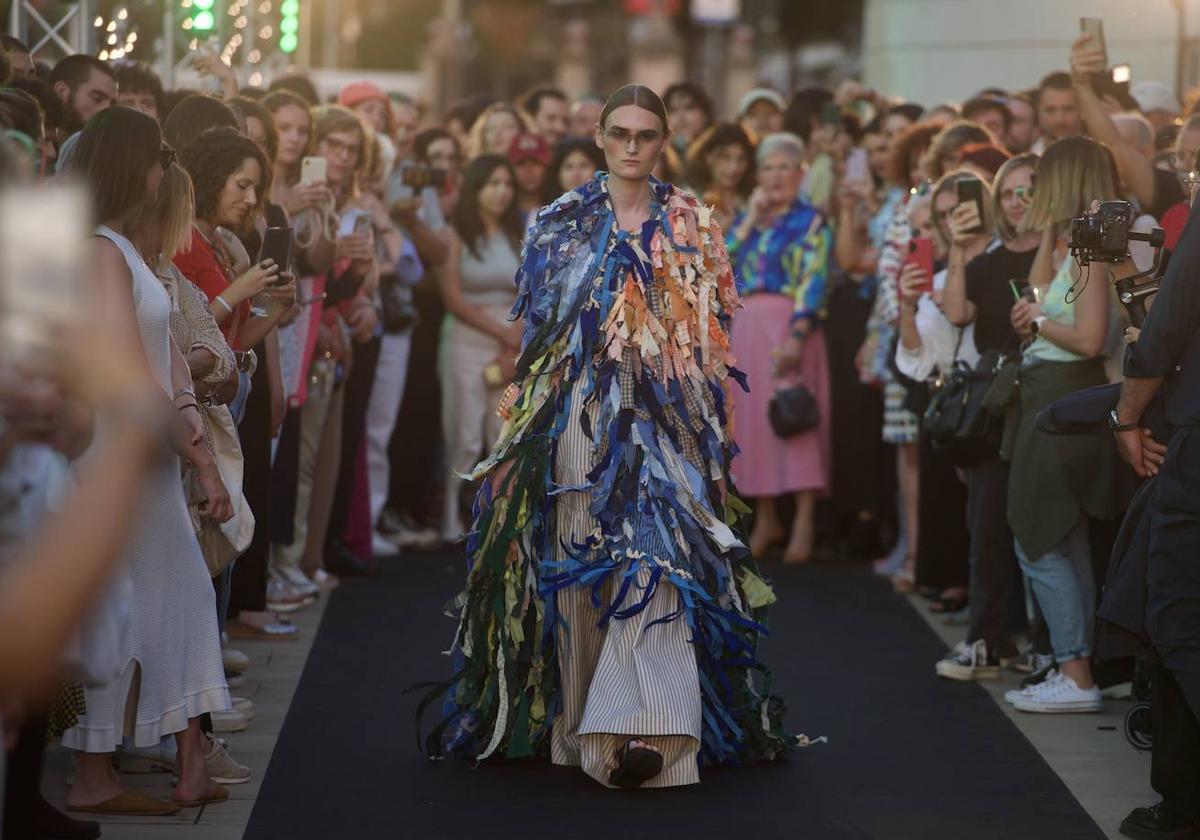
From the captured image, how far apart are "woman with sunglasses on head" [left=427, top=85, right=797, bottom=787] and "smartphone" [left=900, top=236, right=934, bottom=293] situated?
9.11 ft

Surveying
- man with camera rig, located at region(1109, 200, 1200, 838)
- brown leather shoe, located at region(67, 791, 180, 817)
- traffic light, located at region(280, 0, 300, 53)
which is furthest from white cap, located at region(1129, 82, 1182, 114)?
traffic light, located at region(280, 0, 300, 53)

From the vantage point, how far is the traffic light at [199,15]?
12844mm

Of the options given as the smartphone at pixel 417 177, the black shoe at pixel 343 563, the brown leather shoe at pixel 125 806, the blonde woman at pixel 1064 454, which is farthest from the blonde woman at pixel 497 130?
the brown leather shoe at pixel 125 806

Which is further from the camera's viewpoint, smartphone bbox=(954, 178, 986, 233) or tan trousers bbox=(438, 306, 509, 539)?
tan trousers bbox=(438, 306, 509, 539)

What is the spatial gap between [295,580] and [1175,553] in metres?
5.14

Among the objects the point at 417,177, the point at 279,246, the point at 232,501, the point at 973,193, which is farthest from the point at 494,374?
the point at 232,501

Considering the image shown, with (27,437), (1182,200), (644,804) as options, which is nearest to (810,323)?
(1182,200)

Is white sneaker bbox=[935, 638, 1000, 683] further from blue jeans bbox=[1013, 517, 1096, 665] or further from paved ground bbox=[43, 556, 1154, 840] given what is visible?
blue jeans bbox=[1013, 517, 1096, 665]

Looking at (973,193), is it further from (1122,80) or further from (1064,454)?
(1122,80)

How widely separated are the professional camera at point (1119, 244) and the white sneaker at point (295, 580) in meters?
4.50

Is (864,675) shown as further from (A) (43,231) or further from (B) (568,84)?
(B) (568,84)

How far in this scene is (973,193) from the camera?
8.48m

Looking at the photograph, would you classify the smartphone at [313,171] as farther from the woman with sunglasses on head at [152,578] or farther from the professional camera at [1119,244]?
the professional camera at [1119,244]

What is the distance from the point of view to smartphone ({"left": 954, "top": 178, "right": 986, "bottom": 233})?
838cm
